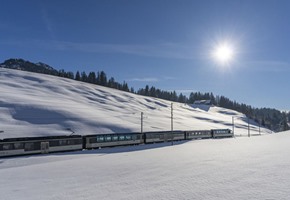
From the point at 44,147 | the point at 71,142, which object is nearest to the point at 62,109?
the point at 71,142

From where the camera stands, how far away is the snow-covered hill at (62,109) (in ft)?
244

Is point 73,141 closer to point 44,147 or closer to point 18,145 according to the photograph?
point 44,147

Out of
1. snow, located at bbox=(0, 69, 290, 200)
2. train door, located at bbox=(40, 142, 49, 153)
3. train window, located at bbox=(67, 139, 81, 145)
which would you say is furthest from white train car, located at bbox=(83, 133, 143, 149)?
train door, located at bbox=(40, 142, 49, 153)

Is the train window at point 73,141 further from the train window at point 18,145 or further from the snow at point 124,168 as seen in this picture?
the train window at point 18,145

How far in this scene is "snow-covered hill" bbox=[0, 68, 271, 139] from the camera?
244ft

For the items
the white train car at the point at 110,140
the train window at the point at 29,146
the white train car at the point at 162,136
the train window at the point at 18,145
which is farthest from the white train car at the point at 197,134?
the train window at the point at 18,145

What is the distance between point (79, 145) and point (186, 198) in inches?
1487

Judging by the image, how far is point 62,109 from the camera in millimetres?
91938

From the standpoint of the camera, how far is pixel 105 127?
85188 millimetres

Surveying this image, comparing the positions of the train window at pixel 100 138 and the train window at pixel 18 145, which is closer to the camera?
the train window at pixel 18 145

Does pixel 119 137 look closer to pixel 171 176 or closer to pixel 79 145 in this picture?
pixel 79 145

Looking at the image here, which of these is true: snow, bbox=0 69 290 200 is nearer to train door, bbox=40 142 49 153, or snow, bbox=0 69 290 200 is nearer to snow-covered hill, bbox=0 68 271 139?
snow-covered hill, bbox=0 68 271 139

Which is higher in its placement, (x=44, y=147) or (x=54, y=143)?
(x=54, y=143)

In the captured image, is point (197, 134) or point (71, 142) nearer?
point (71, 142)
